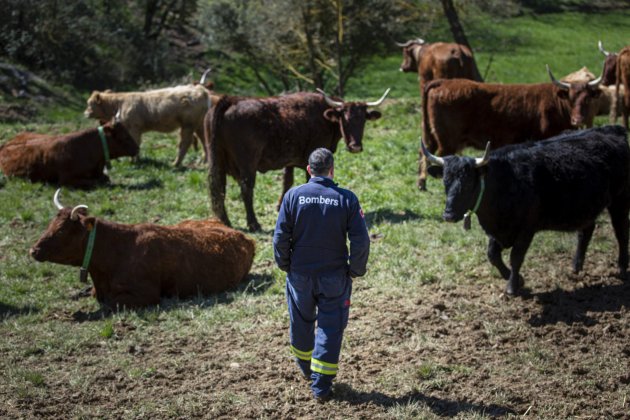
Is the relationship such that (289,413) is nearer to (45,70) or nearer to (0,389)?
(0,389)

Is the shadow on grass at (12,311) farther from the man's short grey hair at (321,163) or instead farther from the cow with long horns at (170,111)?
the cow with long horns at (170,111)

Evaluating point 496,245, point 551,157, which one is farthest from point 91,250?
point 551,157

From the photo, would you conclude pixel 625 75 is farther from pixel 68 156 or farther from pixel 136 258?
pixel 136 258

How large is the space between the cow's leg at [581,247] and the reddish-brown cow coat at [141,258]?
4.29m

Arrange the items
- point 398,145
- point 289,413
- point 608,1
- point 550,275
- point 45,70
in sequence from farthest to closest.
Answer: point 608,1 → point 45,70 → point 398,145 → point 550,275 → point 289,413

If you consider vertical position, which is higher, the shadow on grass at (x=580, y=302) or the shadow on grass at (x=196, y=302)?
the shadow on grass at (x=580, y=302)

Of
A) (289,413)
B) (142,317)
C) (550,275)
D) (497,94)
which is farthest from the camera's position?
(497,94)

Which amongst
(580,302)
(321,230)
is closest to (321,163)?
(321,230)

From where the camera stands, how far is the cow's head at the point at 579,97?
1338 cm

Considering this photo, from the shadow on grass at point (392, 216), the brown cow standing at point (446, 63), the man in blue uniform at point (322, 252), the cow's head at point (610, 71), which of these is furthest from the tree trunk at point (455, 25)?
the man in blue uniform at point (322, 252)

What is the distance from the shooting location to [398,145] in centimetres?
1777

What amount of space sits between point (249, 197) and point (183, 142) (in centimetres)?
514

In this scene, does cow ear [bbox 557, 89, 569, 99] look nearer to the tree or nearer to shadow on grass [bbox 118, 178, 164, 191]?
shadow on grass [bbox 118, 178, 164, 191]

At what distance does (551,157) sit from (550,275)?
1571 mm
